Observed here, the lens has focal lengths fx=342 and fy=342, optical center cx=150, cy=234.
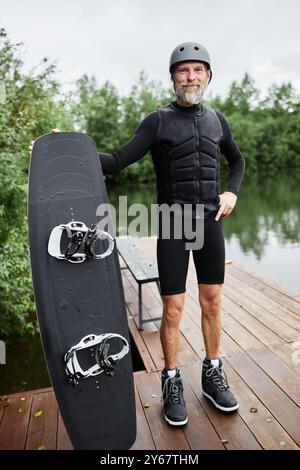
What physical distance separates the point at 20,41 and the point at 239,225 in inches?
341

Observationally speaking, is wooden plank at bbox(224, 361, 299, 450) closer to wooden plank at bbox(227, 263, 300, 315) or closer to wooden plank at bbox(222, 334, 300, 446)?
wooden plank at bbox(222, 334, 300, 446)

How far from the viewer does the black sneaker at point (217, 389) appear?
2.12 m

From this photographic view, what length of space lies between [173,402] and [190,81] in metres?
1.92

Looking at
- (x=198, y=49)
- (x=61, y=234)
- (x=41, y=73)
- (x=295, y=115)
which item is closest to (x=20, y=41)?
(x=41, y=73)

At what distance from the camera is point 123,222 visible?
12.3 m

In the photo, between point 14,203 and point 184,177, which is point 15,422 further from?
point 14,203

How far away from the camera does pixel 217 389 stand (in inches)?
86.0

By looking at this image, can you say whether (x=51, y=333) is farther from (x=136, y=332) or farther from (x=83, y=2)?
(x=83, y=2)

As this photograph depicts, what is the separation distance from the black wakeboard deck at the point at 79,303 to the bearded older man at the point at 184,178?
230 millimetres

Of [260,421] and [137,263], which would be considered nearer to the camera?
[260,421]

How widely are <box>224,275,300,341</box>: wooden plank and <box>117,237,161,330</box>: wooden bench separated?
1.05 meters

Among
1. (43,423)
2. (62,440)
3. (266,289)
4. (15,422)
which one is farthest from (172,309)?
(266,289)

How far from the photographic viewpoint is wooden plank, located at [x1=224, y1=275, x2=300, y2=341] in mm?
3291

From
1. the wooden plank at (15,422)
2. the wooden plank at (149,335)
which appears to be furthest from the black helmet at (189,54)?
the wooden plank at (15,422)
